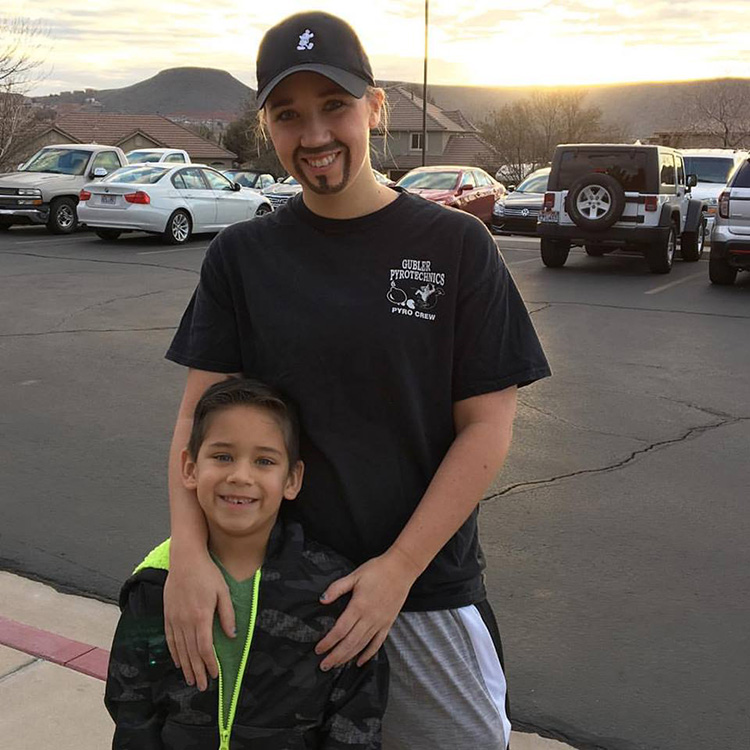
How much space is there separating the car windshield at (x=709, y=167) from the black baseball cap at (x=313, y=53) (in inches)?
727

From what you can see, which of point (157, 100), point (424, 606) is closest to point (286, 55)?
point (424, 606)

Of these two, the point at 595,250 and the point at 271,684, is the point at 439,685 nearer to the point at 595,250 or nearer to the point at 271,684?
the point at 271,684

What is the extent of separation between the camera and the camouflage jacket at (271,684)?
5.47 ft

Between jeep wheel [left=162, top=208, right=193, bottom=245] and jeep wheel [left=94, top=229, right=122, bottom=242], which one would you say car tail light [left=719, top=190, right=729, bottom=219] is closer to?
jeep wheel [left=162, top=208, right=193, bottom=245]

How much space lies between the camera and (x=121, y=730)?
171 centimetres

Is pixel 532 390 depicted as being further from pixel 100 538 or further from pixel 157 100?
pixel 157 100

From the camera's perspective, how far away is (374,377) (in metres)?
1.70

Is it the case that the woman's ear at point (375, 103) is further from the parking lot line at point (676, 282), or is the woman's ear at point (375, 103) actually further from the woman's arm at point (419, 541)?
the parking lot line at point (676, 282)

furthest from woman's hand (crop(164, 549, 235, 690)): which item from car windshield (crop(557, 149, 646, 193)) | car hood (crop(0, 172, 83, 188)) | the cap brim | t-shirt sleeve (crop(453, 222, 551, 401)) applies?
car hood (crop(0, 172, 83, 188))

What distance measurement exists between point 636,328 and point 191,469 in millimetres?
8434

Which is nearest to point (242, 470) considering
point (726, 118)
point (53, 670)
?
point (53, 670)

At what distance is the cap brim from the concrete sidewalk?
1989mm

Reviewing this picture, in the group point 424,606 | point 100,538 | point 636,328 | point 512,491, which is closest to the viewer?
point 424,606

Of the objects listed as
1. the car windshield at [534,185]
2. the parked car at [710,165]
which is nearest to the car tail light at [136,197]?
the car windshield at [534,185]
